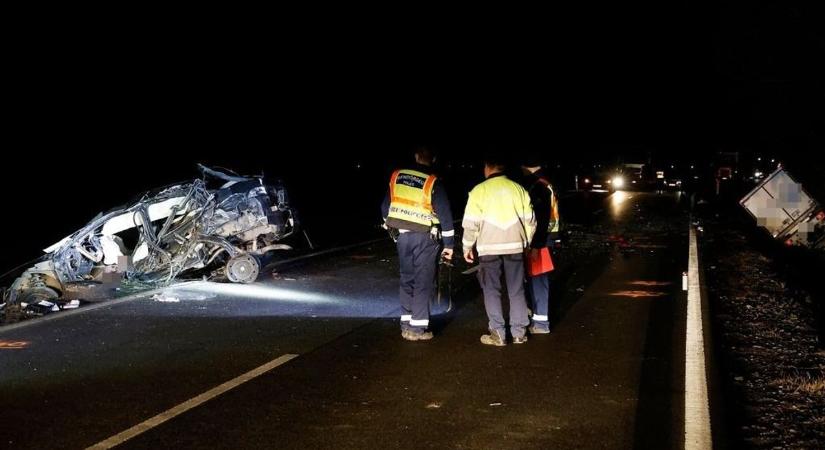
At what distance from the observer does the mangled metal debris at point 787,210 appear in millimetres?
15625

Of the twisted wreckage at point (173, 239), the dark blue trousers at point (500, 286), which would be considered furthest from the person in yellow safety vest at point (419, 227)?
the twisted wreckage at point (173, 239)

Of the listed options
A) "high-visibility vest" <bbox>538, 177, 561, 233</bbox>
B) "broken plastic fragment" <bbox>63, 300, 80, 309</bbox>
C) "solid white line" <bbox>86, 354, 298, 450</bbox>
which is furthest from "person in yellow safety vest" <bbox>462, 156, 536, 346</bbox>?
"broken plastic fragment" <bbox>63, 300, 80, 309</bbox>

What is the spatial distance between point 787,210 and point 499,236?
36.2 feet

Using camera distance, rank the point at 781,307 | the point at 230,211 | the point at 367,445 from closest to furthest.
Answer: the point at 367,445, the point at 781,307, the point at 230,211

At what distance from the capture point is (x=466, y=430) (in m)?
5.16

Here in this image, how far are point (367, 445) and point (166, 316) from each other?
494 centimetres

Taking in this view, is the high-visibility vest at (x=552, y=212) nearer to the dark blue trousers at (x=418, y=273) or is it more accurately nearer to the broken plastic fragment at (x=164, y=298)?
the dark blue trousers at (x=418, y=273)

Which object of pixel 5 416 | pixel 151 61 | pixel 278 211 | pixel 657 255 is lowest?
pixel 657 255

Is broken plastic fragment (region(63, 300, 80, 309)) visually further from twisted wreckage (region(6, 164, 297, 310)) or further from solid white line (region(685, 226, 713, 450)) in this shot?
solid white line (region(685, 226, 713, 450))

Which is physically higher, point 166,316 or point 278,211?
point 278,211

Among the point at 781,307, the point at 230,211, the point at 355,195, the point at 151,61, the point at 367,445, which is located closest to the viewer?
the point at 367,445

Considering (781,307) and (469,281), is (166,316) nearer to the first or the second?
(469,281)

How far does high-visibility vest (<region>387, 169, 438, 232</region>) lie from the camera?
24.6ft

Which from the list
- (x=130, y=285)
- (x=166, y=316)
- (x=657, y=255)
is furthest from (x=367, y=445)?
(x=657, y=255)
